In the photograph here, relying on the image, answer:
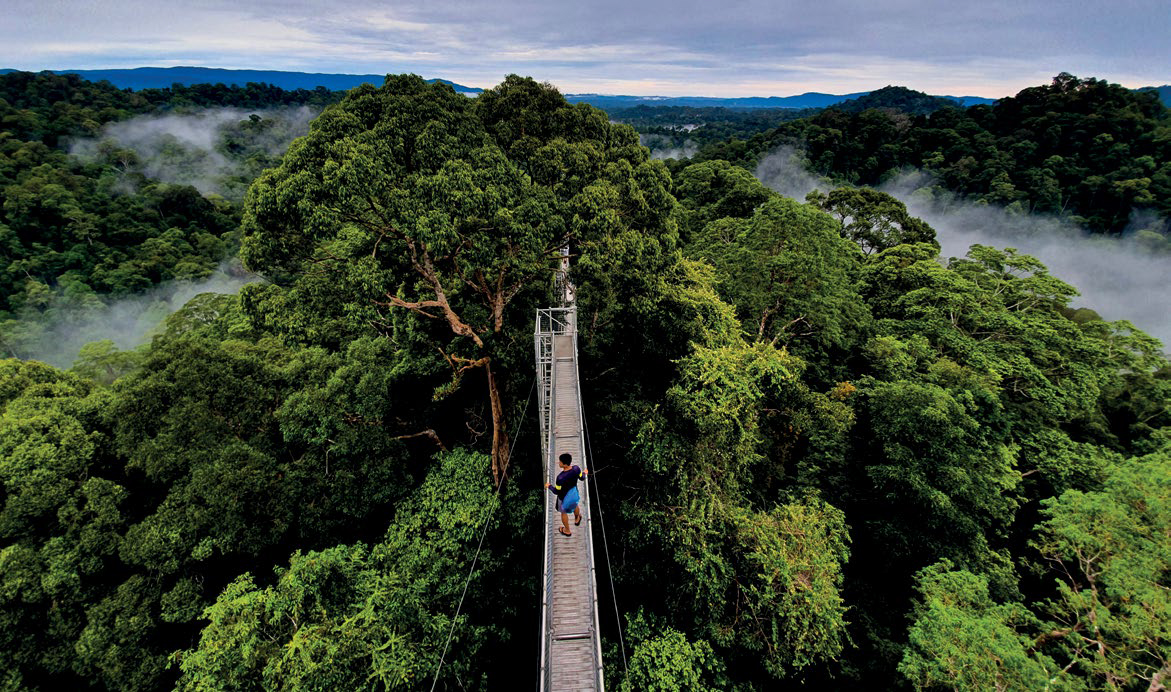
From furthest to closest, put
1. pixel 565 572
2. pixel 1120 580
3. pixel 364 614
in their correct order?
pixel 1120 580
pixel 364 614
pixel 565 572

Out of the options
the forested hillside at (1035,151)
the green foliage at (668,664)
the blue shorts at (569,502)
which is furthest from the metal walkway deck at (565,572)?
the forested hillside at (1035,151)

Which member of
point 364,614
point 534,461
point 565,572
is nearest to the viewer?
point 565,572

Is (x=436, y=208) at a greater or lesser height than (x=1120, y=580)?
greater

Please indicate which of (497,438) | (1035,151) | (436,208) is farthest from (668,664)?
(1035,151)

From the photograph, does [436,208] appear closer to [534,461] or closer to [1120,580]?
[534,461]

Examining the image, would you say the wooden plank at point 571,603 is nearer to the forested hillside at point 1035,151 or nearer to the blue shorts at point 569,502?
the blue shorts at point 569,502

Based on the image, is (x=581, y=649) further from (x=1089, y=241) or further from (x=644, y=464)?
(x=1089, y=241)

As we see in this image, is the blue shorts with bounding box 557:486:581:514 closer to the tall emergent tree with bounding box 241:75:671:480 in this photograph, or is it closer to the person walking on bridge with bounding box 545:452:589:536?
the person walking on bridge with bounding box 545:452:589:536
